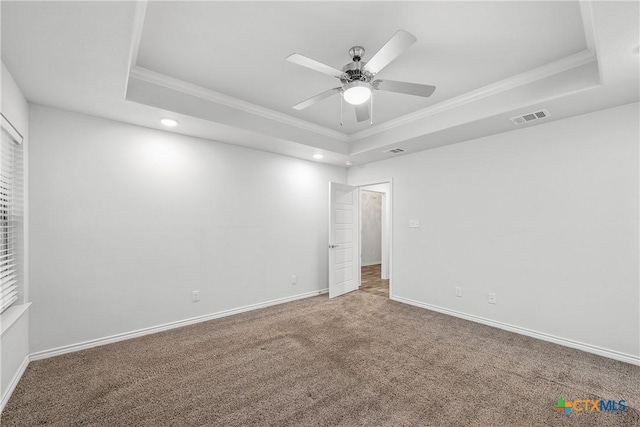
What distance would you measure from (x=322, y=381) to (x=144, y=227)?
2559mm

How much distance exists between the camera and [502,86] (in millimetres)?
2873

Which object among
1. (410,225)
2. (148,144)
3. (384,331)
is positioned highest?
(148,144)

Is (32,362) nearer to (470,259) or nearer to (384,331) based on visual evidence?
(384,331)

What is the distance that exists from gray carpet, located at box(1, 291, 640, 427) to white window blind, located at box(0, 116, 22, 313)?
777 mm

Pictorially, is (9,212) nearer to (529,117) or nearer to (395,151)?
(395,151)

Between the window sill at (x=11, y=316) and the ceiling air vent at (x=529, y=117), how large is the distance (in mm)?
4787

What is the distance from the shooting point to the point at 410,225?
447 cm

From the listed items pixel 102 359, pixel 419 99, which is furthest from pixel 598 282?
pixel 102 359

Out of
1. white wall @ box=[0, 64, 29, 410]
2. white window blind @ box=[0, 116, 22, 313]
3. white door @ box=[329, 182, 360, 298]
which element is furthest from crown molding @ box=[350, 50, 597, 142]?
white window blind @ box=[0, 116, 22, 313]

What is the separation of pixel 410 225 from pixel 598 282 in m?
2.20

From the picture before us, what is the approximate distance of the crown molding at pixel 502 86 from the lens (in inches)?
95.7

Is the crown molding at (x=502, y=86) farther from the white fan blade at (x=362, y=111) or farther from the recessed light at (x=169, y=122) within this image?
the recessed light at (x=169, y=122)

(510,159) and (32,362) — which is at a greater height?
(510,159)

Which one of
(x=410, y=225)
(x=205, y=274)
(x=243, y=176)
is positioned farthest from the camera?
(x=410, y=225)
